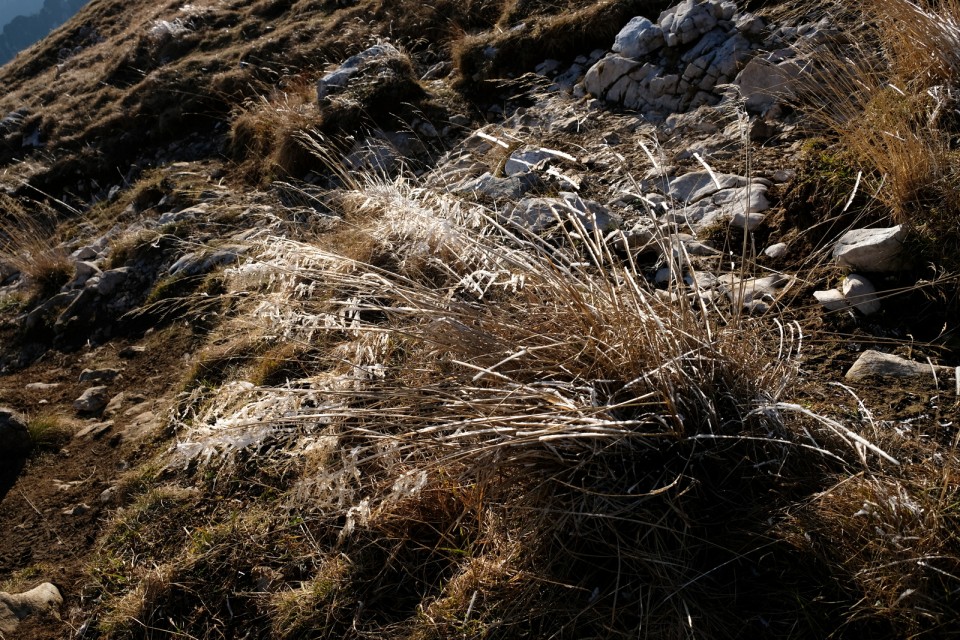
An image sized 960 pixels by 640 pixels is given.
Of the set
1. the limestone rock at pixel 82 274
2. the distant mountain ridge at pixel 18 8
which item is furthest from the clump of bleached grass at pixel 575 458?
the distant mountain ridge at pixel 18 8

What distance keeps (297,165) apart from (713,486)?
194 inches

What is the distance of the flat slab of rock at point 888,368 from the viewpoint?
83.3 inches

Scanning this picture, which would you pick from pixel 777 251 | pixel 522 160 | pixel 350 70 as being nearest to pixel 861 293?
pixel 777 251

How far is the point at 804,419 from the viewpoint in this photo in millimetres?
1941

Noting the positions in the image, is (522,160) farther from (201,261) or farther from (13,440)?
(13,440)

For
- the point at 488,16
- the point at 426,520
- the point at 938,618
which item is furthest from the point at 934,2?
the point at 488,16

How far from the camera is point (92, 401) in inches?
163

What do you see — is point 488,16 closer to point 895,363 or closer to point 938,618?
point 895,363

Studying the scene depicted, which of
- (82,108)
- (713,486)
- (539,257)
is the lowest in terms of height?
(713,486)

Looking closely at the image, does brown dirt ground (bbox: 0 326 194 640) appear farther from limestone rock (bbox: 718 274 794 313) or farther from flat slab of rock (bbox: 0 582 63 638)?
limestone rock (bbox: 718 274 794 313)

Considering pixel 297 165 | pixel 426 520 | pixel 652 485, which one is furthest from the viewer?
pixel 297 165

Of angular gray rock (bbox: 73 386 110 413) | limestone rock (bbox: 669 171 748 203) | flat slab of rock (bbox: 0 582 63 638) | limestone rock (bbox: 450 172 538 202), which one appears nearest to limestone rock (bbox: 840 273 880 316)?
limestone rock (bbox: 669 171 748 203)

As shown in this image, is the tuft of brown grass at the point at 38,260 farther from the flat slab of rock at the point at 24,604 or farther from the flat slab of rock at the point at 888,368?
the flat slab of rock at the point at 888,368

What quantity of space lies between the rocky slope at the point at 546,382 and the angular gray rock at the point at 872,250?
0.05ft
